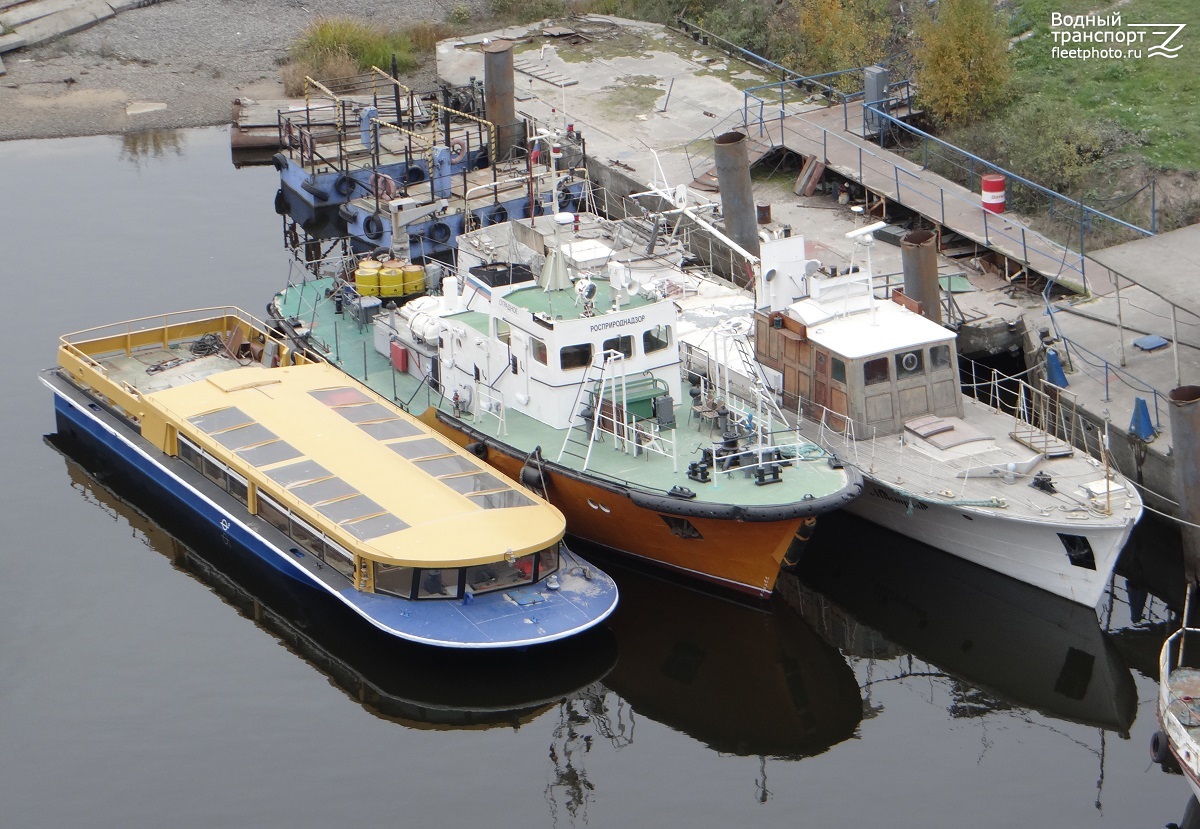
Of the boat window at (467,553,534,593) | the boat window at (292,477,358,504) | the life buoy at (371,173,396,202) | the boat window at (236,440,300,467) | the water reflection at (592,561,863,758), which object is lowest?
the water reflection at (592,561,863,758)

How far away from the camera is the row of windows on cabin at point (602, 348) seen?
88.5 feet

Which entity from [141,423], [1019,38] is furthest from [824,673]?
[1019,38]

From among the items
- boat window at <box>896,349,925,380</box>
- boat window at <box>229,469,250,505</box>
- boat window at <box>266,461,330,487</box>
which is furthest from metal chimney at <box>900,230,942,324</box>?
boat window at <box>229,469,250,505</box>

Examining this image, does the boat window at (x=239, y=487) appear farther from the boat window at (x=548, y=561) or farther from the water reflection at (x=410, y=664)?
the boat window at (x=548, y=561)

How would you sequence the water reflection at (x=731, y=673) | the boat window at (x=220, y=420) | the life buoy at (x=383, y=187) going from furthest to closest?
1. the life buoy at (x=383, y=187)
2. the boat window at (x=220, y=420)
3. the water reflection at (x=731, y=673)

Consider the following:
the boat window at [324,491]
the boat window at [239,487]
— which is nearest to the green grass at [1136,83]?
the boat window at [324,491]

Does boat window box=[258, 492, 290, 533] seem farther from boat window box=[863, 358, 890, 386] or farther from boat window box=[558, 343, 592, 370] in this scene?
boat window box=[863, 358, 890, 386]

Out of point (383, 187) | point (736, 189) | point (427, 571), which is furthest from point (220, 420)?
point (383, 187)

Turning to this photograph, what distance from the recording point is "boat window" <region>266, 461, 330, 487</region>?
26.0 meters

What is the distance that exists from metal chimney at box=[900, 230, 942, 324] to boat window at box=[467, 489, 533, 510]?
8787 mm

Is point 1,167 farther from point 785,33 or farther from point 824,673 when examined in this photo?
point 824,673

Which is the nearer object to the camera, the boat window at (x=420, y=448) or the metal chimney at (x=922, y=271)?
the boat window at (x=420, y=448)

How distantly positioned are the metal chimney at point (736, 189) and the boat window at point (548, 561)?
11.7 metres

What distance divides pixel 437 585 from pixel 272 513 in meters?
3.75
